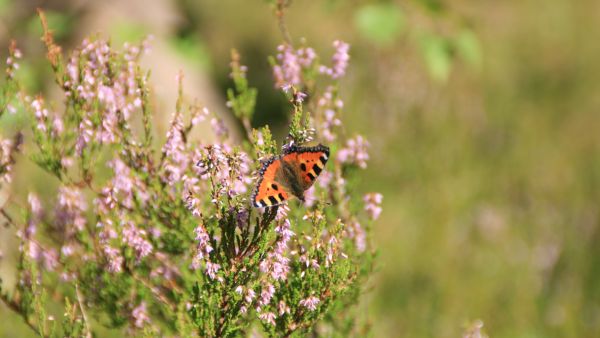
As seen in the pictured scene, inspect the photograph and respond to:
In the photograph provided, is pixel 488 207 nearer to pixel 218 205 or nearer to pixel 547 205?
pixel 547 205

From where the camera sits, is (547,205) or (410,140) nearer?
(547,205)

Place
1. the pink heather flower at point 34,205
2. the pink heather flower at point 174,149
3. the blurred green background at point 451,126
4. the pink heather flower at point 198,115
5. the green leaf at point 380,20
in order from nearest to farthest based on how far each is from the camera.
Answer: the pink heather flower at point 174,149 → the pink heather flower at point 198,115 → the pink heather flower at point 34,205 → the green leaf at point 380,20 → the blurred green background at point 451,126

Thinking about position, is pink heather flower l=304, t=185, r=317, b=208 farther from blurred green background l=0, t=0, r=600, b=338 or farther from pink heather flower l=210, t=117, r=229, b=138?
blurred green background l=0, t=0, r=600, b=338

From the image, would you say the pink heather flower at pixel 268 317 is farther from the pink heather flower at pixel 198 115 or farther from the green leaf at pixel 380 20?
the green leaf at pixel 380 20

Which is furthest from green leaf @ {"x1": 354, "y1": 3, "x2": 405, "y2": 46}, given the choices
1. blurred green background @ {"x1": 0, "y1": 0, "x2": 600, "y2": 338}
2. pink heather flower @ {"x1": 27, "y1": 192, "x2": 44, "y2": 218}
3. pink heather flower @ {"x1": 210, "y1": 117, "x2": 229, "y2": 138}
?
pink heather flower @ {"x1": 27, "y1": 192, "x2": 44, "y2": 218}

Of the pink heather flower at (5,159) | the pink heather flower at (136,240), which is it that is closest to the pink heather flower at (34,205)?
the pink heather flower at (5,159)

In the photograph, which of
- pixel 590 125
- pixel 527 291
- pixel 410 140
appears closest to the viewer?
pixel 527 291

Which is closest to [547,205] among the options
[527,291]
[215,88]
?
[527,291]
